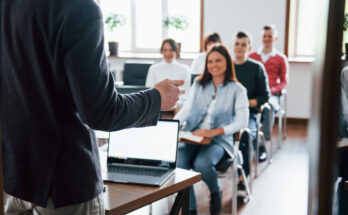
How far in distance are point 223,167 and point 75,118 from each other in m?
2.11

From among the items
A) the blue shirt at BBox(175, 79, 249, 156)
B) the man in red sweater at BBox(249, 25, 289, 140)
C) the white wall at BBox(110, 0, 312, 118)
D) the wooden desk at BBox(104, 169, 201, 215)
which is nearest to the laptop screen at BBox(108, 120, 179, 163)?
the wooden desk at BBox(104, 169, 201, 215)

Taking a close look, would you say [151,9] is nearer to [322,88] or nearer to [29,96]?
[29,96]

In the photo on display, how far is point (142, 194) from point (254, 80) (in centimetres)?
277

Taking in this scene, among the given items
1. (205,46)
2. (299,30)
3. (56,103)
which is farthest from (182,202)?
(299,30)

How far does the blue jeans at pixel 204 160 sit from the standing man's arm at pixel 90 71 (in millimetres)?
1961

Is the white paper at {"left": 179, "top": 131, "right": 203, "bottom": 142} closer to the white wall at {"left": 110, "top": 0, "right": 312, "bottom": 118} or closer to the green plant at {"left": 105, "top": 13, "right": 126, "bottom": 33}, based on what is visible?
the white wall at {"left": 110, "top": 0, "right": 312, "bottom": 118}

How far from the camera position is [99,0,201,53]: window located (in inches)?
278

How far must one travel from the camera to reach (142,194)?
1.52 metres

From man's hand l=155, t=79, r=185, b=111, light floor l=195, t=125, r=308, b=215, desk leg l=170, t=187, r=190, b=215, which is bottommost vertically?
light floor l=195, t=125, r=308, b=215

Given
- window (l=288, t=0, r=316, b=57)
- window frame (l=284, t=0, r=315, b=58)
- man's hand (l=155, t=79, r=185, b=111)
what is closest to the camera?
man's hand (l=155, t=79, r=185, b=111)

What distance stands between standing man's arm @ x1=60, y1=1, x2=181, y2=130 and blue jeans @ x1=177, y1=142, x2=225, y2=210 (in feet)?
6.43

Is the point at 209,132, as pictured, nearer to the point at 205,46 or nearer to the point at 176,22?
the point at 205,46

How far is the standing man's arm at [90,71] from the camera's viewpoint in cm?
89

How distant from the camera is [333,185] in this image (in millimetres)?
431
